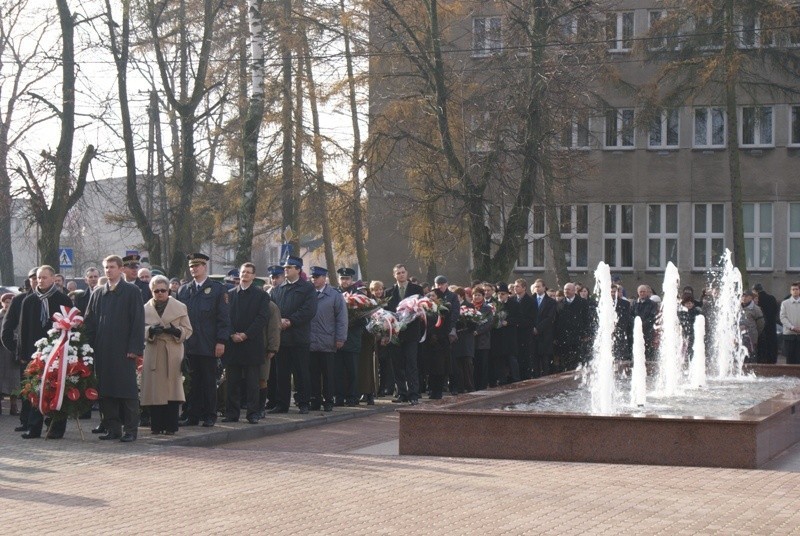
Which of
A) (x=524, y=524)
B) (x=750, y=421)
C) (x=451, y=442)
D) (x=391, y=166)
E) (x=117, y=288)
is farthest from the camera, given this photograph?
(x=391, y=166)

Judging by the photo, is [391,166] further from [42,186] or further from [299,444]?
[299,444]

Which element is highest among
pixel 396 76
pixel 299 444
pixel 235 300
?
pixel 396 76

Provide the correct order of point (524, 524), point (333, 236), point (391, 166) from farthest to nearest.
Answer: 1. point (333, 236)
2. point (391, 166)
3. point (524, 524)

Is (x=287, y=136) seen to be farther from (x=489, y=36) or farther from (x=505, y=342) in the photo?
(x=505, y=342)

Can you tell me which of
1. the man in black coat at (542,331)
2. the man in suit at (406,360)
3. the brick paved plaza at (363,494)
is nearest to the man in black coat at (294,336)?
the man in suit at (406,360)

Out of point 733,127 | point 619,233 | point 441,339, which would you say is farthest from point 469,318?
point 619,233

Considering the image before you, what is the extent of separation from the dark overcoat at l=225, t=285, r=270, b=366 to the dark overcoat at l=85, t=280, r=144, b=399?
254 centimetres

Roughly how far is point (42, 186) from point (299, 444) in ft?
56.2

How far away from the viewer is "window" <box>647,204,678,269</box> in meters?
46.9

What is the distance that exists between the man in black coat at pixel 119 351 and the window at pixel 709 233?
34.4 meters

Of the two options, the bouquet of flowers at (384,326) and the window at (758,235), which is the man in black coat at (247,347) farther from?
the window at (758,235)

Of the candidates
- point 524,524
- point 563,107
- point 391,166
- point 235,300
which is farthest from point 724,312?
point 524,524

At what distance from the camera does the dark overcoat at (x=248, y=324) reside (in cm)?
1741

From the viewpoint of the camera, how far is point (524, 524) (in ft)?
30.3
